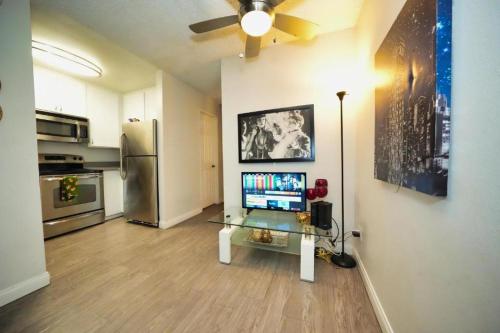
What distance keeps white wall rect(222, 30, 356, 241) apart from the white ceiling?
0.60 ft

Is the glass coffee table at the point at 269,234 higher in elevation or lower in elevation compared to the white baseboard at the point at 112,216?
higher

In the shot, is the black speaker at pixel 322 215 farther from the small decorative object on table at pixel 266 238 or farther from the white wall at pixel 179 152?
the white wall at pixel 179 152

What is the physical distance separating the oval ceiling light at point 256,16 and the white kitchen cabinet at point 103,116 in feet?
10.3

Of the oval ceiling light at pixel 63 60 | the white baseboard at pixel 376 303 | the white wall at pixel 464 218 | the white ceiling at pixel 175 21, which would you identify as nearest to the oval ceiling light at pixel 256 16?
the white ceiling at pixel 175 21

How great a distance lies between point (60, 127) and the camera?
8.32 ft

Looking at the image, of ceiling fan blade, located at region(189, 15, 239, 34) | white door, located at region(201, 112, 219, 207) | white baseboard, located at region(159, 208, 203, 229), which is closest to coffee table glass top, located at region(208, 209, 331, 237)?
white baseboard, located at region(159, 208, 203, 229)

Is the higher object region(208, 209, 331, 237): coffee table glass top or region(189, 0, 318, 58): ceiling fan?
region(189, 0, 318, 58): ceiling fan

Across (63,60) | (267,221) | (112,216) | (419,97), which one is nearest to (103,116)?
(63,60)

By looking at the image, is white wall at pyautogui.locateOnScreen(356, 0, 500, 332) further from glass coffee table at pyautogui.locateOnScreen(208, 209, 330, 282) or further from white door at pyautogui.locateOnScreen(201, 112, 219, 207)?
white door at pyautogui.locateOnScreen(201, 112, 219, 207)

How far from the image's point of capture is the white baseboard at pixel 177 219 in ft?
8.91

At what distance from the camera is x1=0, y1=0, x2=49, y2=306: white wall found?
127 centimetres

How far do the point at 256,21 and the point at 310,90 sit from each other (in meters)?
1.00

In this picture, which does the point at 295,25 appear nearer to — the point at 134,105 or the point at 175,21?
the point at 175,21

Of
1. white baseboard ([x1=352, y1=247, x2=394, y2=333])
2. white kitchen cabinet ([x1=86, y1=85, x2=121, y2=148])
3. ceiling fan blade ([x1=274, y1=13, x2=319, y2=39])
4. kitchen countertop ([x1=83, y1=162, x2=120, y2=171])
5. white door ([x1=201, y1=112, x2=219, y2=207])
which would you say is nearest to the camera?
white baseboard ([x1=352, y1=247, x2=394, y2=333])
